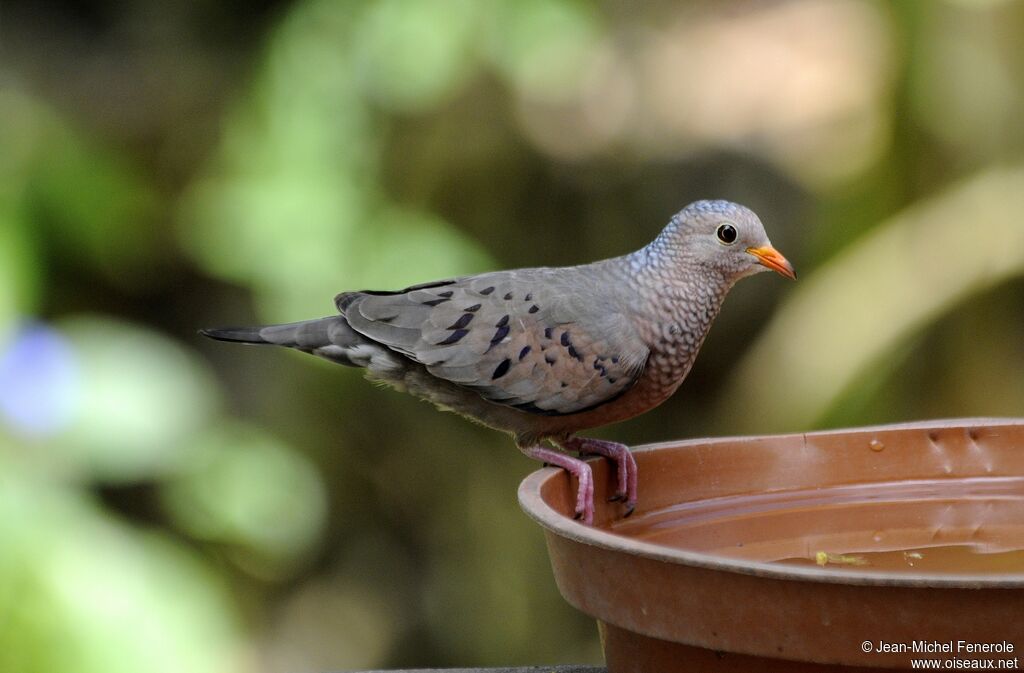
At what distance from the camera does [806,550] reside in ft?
6.00

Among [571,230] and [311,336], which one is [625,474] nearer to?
[311,336]

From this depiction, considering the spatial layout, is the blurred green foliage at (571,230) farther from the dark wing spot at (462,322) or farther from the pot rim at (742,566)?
the pot rim at (742,566)

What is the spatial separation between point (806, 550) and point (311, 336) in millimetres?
1136

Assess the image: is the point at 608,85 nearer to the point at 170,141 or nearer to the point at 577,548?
the point at 170,141

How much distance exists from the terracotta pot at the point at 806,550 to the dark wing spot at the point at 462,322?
445mm

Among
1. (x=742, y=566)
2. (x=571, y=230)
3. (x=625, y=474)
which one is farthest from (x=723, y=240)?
(x=571, y=230)

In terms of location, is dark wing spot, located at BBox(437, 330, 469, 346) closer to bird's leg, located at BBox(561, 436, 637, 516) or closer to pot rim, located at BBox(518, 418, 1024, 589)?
bird's leg, located at BBox(561, 436, 637, 516)

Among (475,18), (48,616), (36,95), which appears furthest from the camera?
(36,95)

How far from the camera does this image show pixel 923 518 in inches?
76.2

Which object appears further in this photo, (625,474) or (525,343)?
(525,343)

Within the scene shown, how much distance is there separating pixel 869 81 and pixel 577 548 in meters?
3.93

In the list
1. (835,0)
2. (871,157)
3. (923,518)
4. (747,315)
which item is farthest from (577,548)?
(835,0)

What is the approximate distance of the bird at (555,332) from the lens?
228 cm

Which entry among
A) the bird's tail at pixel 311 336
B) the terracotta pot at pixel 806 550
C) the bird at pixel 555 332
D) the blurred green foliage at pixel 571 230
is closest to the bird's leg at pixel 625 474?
the terracotta pot at pixel 806 550
